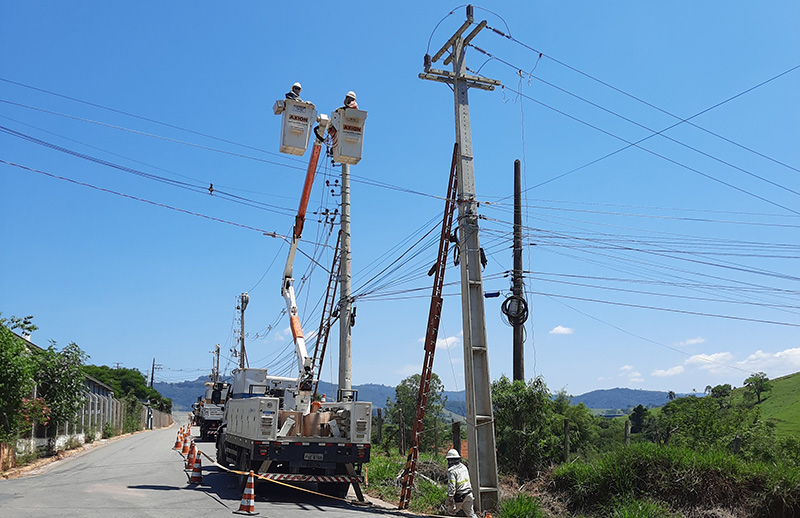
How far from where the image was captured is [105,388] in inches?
1794

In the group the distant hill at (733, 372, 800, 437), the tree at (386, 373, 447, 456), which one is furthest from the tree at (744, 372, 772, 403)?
the tree at (386, 373, 447, 456)

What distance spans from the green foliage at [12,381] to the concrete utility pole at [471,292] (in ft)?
41.2

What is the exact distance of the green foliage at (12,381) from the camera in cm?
1762

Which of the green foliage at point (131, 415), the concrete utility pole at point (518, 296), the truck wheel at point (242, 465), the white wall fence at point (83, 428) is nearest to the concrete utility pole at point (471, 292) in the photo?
the concrete utility pole at point (518, 296)

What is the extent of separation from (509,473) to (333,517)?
307 inches

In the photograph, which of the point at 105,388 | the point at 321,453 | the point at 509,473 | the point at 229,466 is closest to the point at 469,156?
the point at 321,453

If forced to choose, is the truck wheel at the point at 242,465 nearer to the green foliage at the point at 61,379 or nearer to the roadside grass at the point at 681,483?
the roadside grass at the point at 681,483

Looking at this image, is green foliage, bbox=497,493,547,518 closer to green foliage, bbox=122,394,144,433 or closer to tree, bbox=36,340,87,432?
tree, bbox=36,340,87,432

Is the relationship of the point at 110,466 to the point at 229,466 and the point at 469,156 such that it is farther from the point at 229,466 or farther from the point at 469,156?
the point at 469,156

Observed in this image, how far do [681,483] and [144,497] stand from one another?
34.0 feet

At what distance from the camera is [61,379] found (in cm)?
2339

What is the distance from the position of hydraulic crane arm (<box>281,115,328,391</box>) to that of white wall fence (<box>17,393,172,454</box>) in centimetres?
899

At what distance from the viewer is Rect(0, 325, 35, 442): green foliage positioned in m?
17.6

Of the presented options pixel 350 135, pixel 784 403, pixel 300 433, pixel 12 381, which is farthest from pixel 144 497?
pixel 784 403
